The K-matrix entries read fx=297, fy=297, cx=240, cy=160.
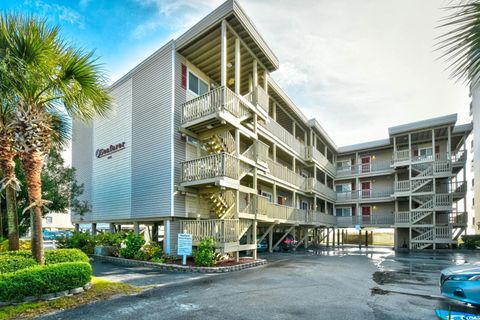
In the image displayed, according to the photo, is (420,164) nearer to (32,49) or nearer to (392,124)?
(392,124)

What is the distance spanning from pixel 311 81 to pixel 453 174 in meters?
17.7

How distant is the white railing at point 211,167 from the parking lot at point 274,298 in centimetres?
444

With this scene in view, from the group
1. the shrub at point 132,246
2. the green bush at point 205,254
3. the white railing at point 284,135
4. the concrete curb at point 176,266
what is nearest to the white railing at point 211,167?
the green bush at point 205,254

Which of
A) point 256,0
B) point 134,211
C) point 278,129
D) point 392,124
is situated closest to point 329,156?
point 392,124

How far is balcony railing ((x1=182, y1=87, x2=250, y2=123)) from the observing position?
13867 mm

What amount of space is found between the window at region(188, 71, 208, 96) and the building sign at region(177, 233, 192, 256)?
8.19 meters

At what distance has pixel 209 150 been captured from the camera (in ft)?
54.1

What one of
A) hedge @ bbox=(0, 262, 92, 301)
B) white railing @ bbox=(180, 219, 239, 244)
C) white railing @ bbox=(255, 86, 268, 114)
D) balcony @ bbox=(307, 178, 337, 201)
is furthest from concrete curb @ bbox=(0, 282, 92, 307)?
balcony @ bbox=(307, 178, 337, 201)

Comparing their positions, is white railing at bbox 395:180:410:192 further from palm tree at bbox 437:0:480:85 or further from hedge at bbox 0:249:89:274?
palm tree at bbox 437:0:480:85

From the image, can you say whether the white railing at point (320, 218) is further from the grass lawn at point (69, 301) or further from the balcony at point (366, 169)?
the grass lawn at point (69, 301)

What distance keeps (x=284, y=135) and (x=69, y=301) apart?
59.2 ft

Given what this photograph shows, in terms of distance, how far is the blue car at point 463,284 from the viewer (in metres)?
6.82

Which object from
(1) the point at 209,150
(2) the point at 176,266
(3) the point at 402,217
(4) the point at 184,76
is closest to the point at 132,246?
(2) the point at 176,266

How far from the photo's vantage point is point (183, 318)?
6180 mm
